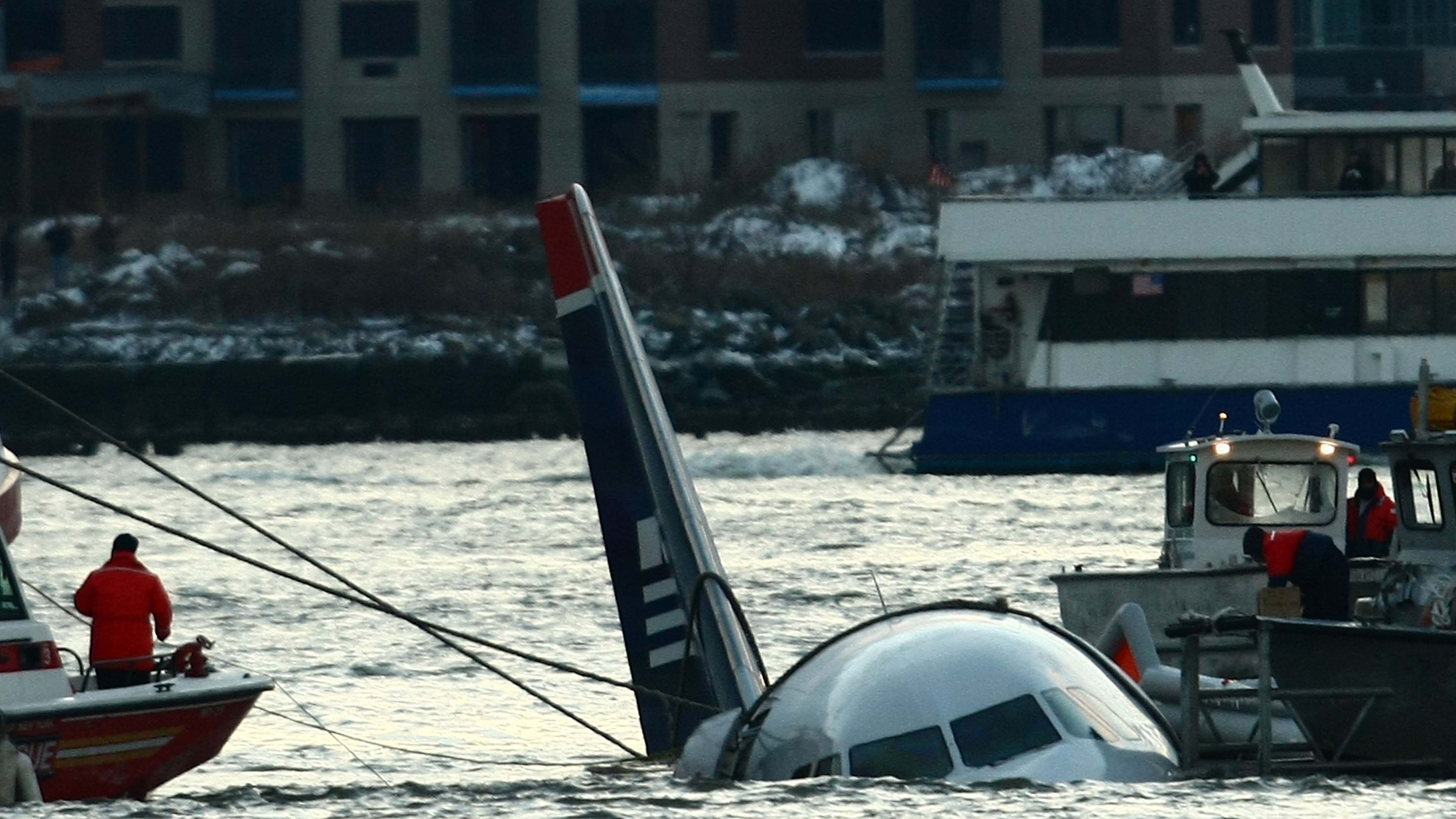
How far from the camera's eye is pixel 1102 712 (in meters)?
12.9

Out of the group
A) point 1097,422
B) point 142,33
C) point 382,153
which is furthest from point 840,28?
point 1097,422

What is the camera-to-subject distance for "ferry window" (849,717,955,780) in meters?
12.7

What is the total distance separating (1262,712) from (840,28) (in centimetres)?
6429

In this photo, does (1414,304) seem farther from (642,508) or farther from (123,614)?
(642,508)

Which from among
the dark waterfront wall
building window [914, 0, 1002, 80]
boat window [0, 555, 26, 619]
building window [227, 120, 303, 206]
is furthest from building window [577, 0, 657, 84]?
boat window [0, 555, 26, 619]

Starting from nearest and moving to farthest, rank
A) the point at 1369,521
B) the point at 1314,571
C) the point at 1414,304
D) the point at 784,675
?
the point at 784,675, the point at 1314,571, the point at 1369,521, the point at 1414,304

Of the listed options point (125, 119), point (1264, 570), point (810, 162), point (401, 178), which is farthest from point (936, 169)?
Result: point (1264, 570)

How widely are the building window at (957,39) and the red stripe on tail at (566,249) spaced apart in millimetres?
61640

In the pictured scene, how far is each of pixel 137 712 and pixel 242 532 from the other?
26451 mm

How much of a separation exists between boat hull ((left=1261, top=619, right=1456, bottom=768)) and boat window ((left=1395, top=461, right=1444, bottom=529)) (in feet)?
6.80

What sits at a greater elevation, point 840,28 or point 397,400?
point 840,28

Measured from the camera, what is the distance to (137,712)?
17734mm

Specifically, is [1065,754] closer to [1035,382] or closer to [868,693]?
[868,693]

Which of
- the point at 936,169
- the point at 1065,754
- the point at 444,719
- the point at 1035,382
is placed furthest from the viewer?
the point at 936,169
